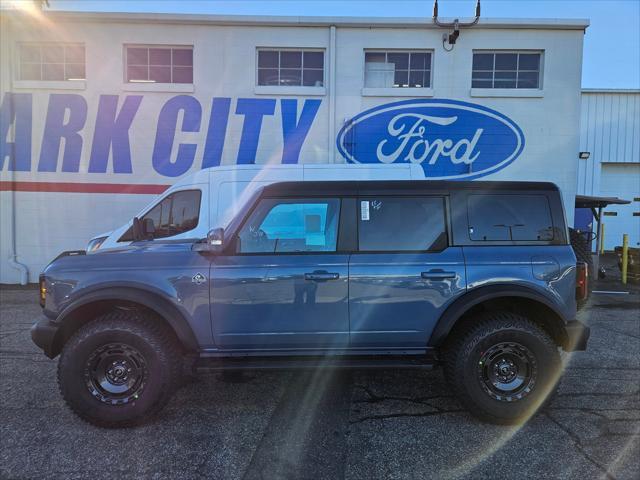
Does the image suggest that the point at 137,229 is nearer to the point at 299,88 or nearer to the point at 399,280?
the point at 399,280

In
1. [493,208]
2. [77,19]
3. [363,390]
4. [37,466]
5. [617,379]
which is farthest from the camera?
[77,19]

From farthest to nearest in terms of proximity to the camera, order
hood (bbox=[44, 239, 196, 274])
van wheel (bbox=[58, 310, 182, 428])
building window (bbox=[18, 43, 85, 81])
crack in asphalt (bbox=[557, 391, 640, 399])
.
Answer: building window (bbox=[18, 43, 85, 81])
crack in asphalt (bbox=[557, 391, 640, 399])
hood (bbox=[44, 239, 196, 274])
van wheel (bbox=[58, 310, 182, 428])

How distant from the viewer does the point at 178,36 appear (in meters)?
9.91

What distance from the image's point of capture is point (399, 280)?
3.36m

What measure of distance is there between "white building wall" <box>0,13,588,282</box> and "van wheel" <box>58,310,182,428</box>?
7229 mm

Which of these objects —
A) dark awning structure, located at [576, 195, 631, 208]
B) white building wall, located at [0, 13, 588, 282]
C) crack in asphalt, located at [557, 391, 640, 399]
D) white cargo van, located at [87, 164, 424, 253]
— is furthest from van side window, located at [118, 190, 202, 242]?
dark awning structure, located at [576, 195, 631, 208]

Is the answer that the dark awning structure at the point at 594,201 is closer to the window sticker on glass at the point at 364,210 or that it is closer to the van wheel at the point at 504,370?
the van wheel at the point at 504,370

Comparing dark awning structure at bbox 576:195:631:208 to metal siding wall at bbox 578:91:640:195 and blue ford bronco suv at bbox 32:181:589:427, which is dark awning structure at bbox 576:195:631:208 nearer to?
metal siding wall at bbox 578:91:640:195

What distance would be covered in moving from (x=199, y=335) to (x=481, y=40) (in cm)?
957

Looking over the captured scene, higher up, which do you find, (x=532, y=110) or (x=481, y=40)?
(x=481, y=40)

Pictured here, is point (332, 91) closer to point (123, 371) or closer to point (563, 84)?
point (563, 84)

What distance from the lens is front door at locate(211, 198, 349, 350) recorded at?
333cm

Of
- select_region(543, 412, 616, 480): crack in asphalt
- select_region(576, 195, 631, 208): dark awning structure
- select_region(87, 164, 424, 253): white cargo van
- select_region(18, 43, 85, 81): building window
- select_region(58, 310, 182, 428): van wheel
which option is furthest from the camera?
select_region(576, 195, 631, 208): dark awning structure

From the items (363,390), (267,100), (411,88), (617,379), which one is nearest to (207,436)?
(363,390)
